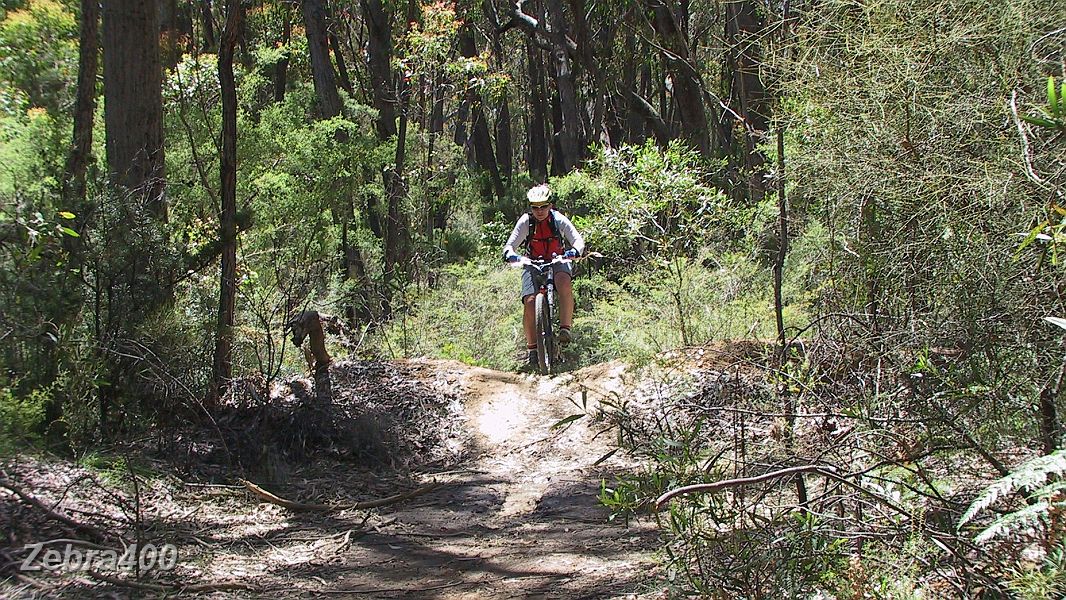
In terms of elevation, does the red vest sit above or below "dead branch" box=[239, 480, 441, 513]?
above

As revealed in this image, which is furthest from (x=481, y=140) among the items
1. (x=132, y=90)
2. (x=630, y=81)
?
(x=132, y=90)

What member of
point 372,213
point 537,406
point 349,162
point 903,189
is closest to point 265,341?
point 537,406

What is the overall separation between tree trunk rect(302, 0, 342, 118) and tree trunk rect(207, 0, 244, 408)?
34.4 feet

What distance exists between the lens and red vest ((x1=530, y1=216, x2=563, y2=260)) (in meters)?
10.1

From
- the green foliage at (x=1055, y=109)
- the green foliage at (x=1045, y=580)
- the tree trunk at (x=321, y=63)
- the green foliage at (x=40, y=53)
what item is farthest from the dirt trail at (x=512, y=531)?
the green foliage at (x=40, y=53)

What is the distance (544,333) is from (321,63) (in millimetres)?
10705

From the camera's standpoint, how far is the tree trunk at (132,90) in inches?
311

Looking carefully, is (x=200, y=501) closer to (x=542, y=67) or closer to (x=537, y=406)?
(x=537, y=406)

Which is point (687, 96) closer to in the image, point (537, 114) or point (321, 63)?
point (321, 63)

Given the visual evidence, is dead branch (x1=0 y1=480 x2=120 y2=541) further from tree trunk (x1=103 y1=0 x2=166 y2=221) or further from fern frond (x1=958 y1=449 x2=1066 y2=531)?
fern frond (x1=958 y1=449 x2=1066 y2=531)

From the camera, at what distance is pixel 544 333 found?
9922 mm

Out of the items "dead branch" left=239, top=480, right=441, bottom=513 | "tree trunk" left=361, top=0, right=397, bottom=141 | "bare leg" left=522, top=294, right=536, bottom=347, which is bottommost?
"dead branch" left=239, top=480, right=441, bottom=513

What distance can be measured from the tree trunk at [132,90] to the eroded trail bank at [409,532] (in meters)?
3.20

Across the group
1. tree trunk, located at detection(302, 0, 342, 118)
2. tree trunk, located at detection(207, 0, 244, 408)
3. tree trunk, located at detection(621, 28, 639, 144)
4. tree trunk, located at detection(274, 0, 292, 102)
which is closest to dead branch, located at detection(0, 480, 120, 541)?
tree trunk, located at detection(207, 0, 244, 408)
